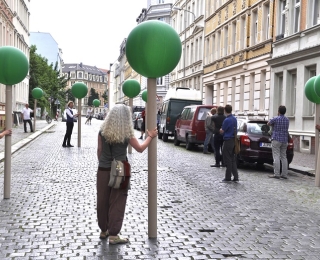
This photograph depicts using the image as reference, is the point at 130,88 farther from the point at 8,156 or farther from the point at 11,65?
the point at 8,156

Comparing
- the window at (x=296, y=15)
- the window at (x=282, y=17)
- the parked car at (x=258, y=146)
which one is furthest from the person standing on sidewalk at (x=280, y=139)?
the window at (x=282, y=17)

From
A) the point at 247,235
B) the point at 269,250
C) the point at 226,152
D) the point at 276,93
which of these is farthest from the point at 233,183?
the point at 276,93

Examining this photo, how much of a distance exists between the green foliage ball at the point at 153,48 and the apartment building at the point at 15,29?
26.9 metres

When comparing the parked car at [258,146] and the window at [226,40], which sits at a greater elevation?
the window at [226,40]

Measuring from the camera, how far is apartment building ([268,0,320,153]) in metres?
22.4

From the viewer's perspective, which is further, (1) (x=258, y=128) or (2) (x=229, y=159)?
(1) (x=258, y=128)

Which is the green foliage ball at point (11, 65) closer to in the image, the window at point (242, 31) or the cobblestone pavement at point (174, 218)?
the cobblestone pavement at point (174, 218)

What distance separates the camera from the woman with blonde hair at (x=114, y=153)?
5945 mm

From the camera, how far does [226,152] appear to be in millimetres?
12219

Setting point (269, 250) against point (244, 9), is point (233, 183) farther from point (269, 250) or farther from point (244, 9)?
point (244, 9)

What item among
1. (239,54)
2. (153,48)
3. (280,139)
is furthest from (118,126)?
(239,54)

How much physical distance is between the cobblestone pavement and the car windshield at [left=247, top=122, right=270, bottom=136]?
6.91ft

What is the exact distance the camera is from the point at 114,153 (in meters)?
6.02

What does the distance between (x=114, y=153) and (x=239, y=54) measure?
93.8ft
